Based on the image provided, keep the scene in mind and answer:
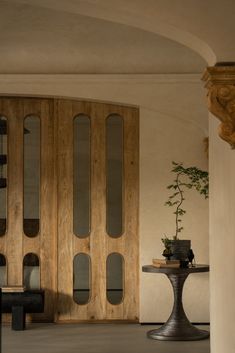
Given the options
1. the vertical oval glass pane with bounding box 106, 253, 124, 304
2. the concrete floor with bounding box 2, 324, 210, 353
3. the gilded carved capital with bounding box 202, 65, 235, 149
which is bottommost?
the concrete floor with bounding box 2, 324, 210, 353

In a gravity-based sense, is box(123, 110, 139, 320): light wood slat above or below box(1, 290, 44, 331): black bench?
above

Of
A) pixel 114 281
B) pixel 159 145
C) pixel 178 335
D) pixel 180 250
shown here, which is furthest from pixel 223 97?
pixel 114 281

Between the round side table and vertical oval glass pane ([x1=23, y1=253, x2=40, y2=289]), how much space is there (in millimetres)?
1677

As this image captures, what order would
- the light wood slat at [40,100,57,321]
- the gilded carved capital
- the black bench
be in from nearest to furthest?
the gilded carved capital, the black bench, the light wood slat at [40,100,57,321]

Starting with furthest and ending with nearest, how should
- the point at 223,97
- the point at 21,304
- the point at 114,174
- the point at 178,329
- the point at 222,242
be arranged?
the point at 114,174
the point at 21,304
the point at 178,329
the point at 222,242
the point at 223,97

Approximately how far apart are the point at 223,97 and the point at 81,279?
16.9 ft

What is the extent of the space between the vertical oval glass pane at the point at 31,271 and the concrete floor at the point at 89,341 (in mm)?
512

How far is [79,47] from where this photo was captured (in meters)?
8.88

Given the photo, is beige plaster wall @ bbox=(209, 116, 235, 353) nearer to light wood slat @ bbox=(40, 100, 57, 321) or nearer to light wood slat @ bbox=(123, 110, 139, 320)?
light wood slat @ bbox=(123, 110, 139, 320)

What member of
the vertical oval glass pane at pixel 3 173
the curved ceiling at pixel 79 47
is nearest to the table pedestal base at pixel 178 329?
the vertical oval glass pane at pixel 3 173

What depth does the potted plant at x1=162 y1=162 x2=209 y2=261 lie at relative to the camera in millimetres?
8828

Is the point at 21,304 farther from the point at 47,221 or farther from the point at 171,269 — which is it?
the point at 171,269

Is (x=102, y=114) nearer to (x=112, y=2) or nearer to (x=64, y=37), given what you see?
(x=64, y=37)

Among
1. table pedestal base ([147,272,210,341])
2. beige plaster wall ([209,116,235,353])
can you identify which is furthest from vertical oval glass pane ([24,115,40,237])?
beige plaster wall ([209,116,235,353])
